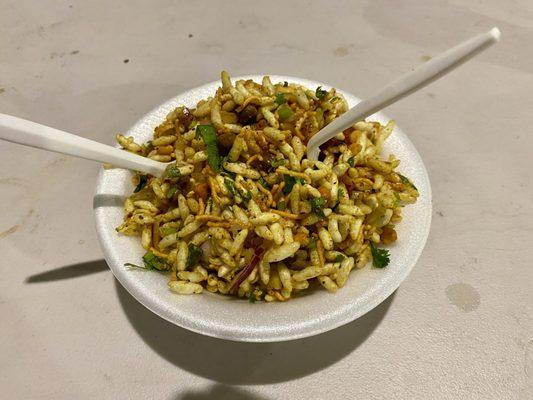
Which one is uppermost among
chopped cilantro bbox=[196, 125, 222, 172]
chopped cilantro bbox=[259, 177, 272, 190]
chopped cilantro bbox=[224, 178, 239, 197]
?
chopped cilantro bbox=[196, 125, 222, 172]

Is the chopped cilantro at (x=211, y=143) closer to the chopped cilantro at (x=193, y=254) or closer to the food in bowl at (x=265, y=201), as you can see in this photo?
the food in bowl at (x=265, y=201)

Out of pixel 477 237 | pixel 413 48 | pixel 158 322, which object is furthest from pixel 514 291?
pixel 413 48

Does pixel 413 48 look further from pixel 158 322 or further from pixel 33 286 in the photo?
pixel 33 286

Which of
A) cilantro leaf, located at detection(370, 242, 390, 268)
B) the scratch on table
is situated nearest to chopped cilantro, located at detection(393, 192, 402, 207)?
cilantro leaf, located at detection(370, 242, 390, 268)

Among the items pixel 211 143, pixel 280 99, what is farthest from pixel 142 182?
pixel 280 99

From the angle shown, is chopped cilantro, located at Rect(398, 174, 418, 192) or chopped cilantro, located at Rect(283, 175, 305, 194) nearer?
chopped cilantro, located at Rect(283, 175, 305, 194)

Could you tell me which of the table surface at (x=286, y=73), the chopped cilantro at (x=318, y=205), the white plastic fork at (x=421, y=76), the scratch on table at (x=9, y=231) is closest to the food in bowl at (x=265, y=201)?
the chopped cilantro at (x=318, y=205)

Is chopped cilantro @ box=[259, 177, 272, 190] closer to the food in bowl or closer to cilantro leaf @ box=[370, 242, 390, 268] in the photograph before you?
the food in bowl
